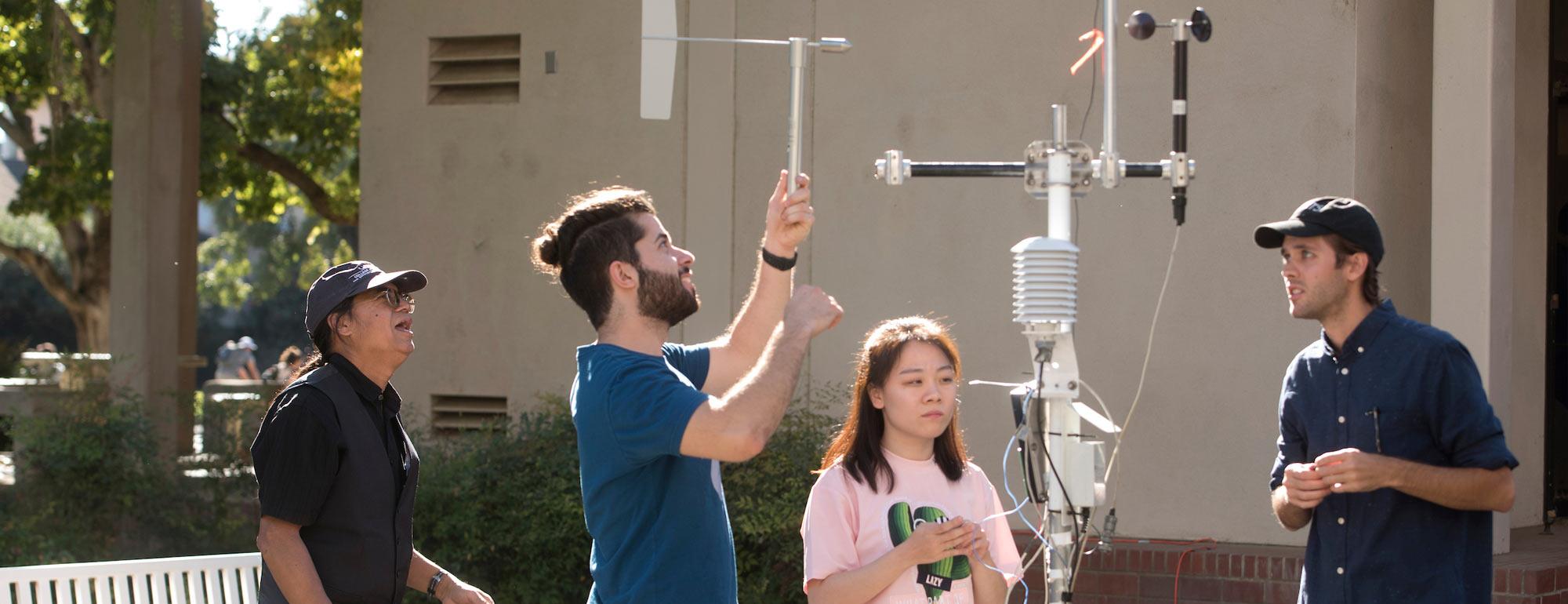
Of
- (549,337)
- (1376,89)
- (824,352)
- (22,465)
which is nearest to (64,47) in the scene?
(22,465)

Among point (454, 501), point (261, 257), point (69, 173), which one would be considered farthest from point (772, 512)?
point (261, 257)

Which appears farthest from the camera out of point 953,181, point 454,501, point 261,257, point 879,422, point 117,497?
point 261,257

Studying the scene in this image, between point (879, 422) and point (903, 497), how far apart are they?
23cm

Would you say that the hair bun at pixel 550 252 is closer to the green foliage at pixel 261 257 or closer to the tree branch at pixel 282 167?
the tree branch at pixel 282 167

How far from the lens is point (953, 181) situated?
24.3ft

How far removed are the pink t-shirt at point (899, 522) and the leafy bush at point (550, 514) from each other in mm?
2479

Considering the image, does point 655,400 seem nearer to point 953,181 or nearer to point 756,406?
point 756,406

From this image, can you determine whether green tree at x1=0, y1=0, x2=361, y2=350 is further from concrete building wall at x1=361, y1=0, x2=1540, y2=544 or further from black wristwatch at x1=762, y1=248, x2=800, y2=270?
black wristwatch at x1=762, y1=248, x2=800, y2=270

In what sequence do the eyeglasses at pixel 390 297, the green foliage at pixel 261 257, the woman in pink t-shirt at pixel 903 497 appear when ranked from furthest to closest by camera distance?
the green foliage at pixel 261 257, the eyeglasses at pixel 390 297, the woman in pink t-shirt at pixel 903 497

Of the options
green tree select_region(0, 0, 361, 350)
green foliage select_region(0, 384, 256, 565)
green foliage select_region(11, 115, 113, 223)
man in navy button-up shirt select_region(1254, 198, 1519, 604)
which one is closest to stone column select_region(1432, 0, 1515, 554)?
man in navy button-up shirt select_region(1254, 198, 1519, 604)

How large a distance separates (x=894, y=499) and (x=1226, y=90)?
3.75 m

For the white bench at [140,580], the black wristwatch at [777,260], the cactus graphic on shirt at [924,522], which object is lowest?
the white bench at [140,580]

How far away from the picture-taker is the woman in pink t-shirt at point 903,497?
3740mm

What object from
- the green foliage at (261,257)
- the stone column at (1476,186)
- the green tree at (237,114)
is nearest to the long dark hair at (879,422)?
the stone column at (1476,186)
